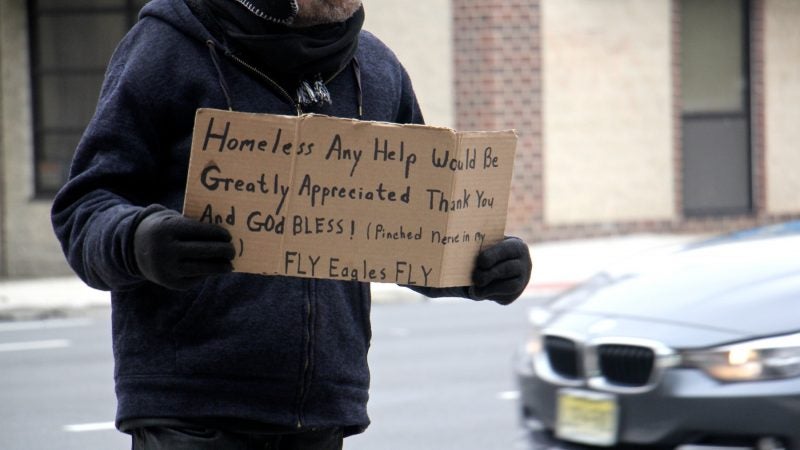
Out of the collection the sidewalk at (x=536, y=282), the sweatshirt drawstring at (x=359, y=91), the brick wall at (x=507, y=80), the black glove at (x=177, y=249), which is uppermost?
the brick wall at (x=507, y=80)

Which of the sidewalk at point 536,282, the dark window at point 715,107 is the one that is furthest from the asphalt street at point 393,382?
the dark window at point 715,107

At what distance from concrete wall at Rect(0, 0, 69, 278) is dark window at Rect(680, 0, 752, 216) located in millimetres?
8460

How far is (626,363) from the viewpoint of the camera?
17.1 ft

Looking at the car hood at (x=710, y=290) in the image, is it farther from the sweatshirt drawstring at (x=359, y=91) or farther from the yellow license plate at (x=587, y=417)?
the sweatshirt drawstring at (x=359, y=91)

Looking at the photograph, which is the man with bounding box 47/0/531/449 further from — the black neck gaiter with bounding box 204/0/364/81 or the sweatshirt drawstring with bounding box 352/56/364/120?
the sweatshirt drawstring with bounding box 352/56/364/120

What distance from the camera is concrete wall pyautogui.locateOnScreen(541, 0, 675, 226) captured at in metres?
18.2

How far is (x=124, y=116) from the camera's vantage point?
2736 mm

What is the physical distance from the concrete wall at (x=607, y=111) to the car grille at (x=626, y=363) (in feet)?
42.6

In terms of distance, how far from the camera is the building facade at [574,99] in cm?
1689

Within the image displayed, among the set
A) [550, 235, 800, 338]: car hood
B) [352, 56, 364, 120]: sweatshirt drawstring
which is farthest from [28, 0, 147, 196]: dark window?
[352, 56, 364, 120]: sweatshirt drawstring

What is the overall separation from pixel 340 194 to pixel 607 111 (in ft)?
52.6

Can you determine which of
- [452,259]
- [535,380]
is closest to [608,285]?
[535,380]

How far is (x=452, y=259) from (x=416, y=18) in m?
14.9

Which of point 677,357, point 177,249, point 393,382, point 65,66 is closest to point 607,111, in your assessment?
point 65,66
